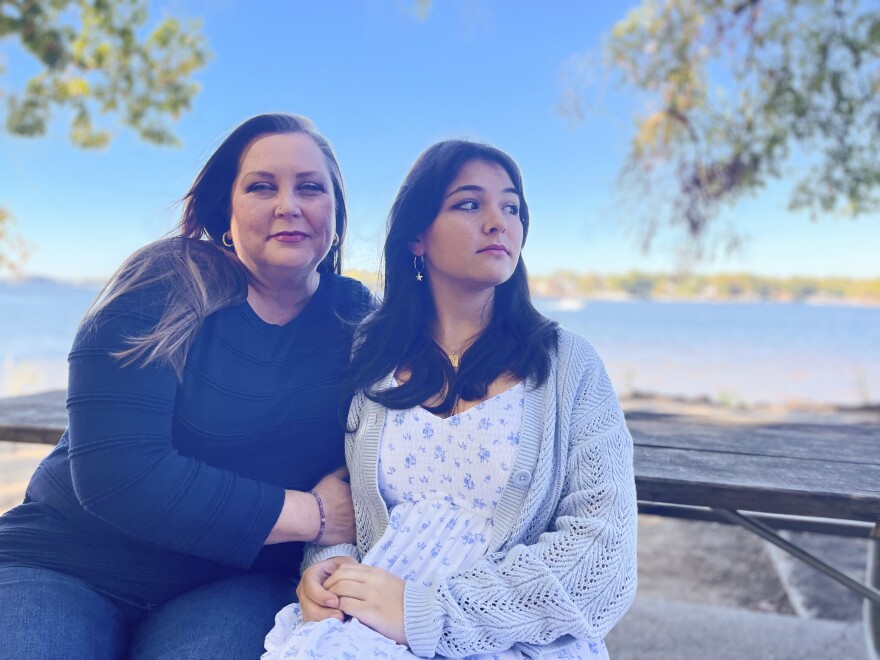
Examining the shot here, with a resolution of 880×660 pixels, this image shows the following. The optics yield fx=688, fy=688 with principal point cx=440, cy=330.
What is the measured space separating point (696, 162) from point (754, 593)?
14.5ft

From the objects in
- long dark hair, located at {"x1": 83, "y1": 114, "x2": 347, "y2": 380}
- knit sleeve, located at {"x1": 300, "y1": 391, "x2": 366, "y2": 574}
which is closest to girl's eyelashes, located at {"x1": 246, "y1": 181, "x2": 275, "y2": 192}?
long dark hair, located at {"x1": 83, "y1": 114, "x2": 347, "y2": 380}

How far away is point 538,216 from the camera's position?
2.07 m

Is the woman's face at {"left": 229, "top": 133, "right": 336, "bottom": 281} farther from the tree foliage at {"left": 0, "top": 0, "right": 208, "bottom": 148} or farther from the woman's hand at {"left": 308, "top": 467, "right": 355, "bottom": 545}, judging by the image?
the tree foliage at {"left": 0, "top": 0, "right": 208, "bottom": 148}

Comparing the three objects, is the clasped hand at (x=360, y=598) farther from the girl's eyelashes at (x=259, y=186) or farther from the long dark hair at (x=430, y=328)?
the girl's eyelashes at (x=259, y=186)

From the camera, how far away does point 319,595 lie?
4.77 ft

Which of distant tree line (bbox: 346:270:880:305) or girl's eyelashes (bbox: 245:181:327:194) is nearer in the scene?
girl's eyelashes (bbox: 245:181:327:194)

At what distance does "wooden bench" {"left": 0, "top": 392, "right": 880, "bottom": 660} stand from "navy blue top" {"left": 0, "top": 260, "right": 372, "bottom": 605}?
0.83 meters

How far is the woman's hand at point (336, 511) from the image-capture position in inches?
67.5

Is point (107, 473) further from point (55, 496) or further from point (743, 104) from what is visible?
point (743, 104)

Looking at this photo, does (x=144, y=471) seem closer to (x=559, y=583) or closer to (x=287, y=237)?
(x=287, y=237)

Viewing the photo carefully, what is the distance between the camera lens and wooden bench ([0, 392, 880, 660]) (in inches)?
69.1

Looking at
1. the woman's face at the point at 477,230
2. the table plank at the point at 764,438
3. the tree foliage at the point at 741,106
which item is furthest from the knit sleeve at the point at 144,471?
the tree foliage at the point at 741,106

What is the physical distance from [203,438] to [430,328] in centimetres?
68

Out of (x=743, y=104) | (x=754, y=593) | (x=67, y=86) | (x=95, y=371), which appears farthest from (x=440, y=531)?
(x=67, y=86)
